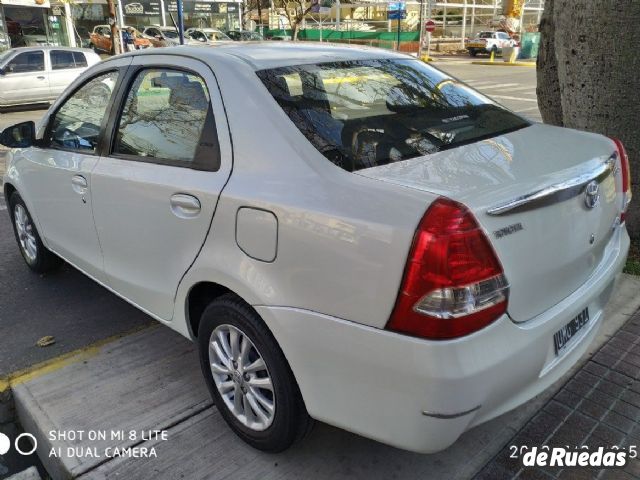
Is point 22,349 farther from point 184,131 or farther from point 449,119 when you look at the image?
point 449,119

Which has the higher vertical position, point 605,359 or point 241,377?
point 241,377

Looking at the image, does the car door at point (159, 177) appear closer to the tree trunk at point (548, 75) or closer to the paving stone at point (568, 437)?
the paving stone at point (568, 437)

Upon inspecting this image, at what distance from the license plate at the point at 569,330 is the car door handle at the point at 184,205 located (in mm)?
1556

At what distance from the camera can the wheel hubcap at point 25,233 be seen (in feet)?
14.5

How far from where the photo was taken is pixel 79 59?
1516 centimetres

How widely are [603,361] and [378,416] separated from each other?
5.99 feet

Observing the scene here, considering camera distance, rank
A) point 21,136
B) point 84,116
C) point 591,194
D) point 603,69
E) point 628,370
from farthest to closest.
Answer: point 603,69
point 21,136
point 84,116
point 628,370
point 591,194

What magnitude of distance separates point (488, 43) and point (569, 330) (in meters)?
40.3

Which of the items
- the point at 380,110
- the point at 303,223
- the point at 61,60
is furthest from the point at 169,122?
the point at 61,60

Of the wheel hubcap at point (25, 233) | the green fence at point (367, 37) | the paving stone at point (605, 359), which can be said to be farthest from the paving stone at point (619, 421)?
the green fence at point (367, 37)

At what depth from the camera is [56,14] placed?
29.3m

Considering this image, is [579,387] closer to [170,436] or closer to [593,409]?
[593,409]

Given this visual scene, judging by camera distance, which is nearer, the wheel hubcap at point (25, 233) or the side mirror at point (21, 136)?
the side mirror at point (21, 136)

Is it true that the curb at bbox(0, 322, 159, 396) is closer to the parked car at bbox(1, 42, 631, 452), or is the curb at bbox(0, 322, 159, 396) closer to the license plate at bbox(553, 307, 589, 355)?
the parked car at bbox(1, 42, 631, 452)
